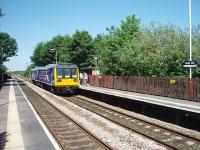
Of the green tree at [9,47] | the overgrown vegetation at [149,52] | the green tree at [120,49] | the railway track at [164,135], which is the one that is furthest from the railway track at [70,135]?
the green tree at [9,47]

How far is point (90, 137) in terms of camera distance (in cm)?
1244

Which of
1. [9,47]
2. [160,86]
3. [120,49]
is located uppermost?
[9,47]

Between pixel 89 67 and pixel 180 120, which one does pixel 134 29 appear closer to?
pixel 89 67

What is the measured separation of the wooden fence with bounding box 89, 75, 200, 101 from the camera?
21.4 m

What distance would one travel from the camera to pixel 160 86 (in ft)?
83.3

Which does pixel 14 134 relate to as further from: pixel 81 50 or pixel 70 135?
pixel 81 50

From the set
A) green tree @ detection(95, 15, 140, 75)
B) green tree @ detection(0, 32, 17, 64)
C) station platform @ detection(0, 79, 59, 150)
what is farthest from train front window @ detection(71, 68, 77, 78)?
green tree @ detection(0, 32, 17, 64)

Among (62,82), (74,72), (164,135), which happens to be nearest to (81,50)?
(74,72)

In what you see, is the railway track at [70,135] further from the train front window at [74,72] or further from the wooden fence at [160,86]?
the train front window at [74,72]

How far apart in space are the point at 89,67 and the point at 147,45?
26147 millimetres

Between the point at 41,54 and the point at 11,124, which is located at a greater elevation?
the point at 41,54

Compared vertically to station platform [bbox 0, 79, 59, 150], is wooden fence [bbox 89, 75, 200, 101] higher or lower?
higher

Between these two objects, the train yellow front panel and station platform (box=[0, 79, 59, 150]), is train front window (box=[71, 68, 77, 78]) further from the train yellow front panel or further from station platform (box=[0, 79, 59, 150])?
station platform (box=[0, 79, 59, 150])

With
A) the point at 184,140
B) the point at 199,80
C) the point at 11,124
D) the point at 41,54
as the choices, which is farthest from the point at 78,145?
the point at 41,54
